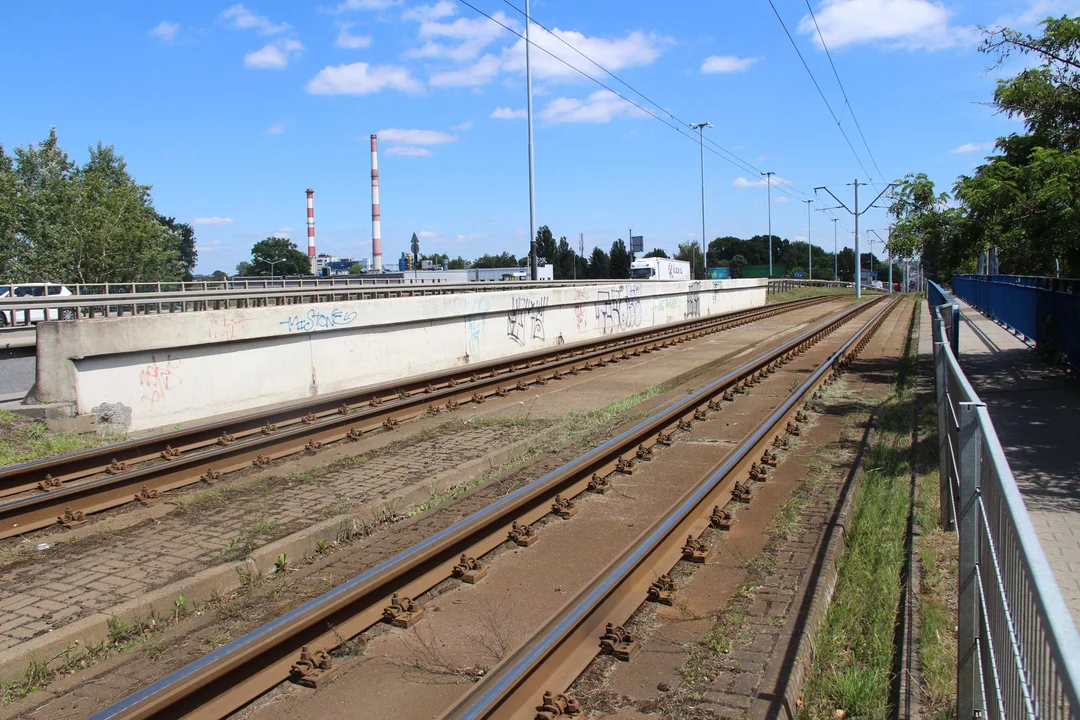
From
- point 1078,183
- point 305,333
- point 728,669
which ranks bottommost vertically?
point 728,669

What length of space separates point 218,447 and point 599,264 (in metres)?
144

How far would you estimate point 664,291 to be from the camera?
29062 millimetres

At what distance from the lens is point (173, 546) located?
5.93 meters

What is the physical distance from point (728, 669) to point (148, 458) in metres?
6.49

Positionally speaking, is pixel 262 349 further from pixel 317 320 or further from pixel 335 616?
pixel 335 616

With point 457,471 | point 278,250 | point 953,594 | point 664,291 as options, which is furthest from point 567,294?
point 278,250

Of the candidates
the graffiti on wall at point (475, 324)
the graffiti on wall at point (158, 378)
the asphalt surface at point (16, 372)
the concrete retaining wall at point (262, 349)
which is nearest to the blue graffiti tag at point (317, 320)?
the concrete retaining wall at point (262, 349)

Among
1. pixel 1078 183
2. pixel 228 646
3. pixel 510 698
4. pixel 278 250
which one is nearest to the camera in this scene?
pixel 510 698

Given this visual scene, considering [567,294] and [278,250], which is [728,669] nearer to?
[567,294]

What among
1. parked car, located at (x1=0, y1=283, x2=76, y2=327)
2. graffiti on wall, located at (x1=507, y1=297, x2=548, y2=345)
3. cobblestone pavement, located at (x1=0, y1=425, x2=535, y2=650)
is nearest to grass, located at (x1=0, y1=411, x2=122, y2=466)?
cobblestone pavement, located at (x1=0, y1=425, x2=535, y2=650)

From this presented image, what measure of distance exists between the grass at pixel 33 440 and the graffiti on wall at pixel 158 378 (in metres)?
0.80

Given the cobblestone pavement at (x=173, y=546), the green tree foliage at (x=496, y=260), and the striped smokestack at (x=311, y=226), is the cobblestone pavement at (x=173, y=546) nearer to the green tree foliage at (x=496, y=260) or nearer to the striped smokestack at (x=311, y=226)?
the striped smokestack at (x=311, y=226)

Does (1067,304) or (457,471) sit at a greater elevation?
(1067,304)

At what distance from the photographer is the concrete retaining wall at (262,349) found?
9.44 m
